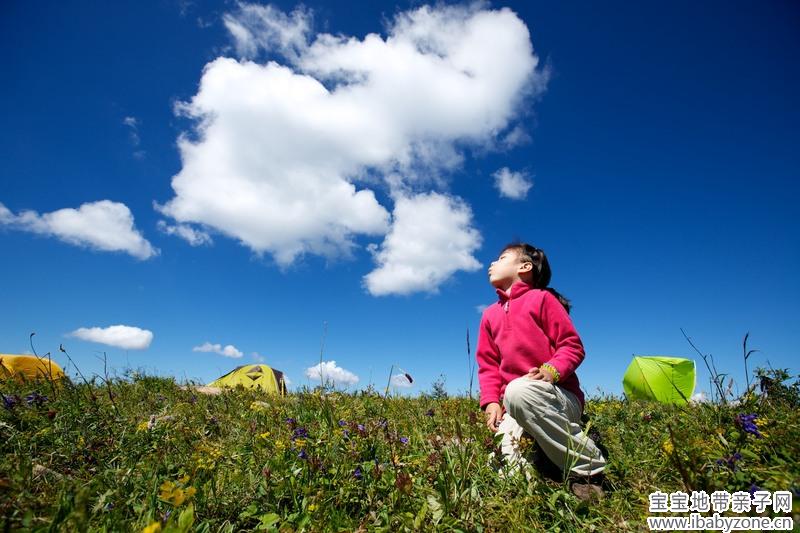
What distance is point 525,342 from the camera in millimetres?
4492

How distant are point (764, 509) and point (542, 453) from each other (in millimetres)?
1779

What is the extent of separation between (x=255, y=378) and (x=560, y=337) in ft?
31.7

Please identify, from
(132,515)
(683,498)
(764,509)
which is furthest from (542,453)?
(132,515)

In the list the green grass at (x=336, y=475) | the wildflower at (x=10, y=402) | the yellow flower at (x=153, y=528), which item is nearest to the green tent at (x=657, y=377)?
the green grass at (x=336, y=475)

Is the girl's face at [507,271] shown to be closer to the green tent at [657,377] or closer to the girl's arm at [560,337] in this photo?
the girl's arm at [560,337]

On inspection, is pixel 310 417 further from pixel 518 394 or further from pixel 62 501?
pixel 62 501

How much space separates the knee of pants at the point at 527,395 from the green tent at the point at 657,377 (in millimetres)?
9151

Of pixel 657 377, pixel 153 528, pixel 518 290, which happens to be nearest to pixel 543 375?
pixel 518 290

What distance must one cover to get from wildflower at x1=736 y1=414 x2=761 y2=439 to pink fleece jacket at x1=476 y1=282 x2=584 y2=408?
1.28 metres

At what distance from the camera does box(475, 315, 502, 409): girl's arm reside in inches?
191

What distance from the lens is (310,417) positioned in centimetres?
528

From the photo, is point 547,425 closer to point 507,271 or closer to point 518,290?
point 518,290

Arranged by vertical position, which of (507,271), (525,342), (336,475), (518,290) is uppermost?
(507,271)

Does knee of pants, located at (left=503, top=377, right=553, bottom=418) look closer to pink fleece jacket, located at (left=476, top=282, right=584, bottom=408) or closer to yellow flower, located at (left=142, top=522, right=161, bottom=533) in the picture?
pink fleece jacket, located at (left=476, top=282, right=584, bottom=408)
